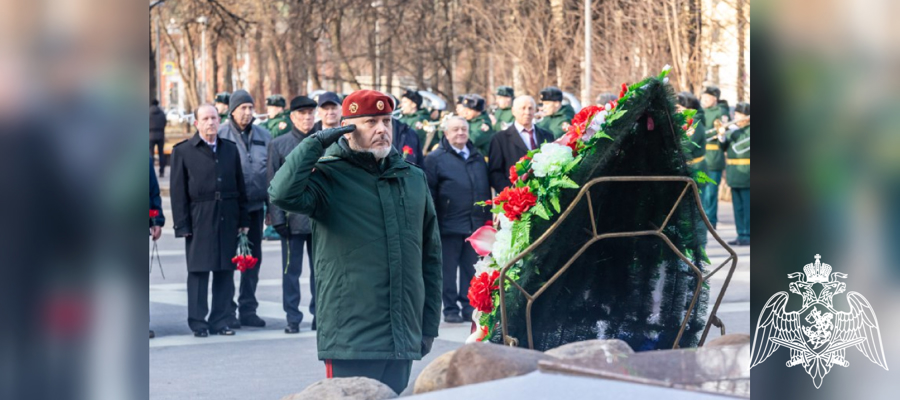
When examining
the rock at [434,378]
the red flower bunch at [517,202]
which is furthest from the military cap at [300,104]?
the rock at [434,378]

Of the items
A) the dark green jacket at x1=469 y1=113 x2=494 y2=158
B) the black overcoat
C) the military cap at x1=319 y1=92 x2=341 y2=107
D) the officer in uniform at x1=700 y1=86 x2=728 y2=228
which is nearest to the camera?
the military cap at x1=319 y1=92 x2=341 y2=107

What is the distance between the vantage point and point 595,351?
4.40 m

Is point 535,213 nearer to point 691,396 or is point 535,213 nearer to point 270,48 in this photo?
point 691,396

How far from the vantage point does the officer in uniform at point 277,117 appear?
18172mm

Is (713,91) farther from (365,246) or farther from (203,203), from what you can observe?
(365,246)

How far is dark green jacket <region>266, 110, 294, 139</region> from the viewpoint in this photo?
1828cm

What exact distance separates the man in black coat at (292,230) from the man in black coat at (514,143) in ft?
5.54

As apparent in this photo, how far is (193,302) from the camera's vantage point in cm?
1002

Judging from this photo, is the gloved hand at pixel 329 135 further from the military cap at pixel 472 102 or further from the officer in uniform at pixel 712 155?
the officer in uniform at pixel 712 155

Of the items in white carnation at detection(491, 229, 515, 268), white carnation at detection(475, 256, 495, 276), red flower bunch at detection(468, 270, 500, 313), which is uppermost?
white carnation at detection(491, 229, 515, 268)

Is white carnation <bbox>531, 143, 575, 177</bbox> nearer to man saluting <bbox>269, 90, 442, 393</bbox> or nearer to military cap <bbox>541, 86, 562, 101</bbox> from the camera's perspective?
man saluting <bbox>269, 90, 442, 393</bbox>

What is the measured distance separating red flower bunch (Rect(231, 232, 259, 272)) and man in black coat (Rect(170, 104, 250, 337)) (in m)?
0.06

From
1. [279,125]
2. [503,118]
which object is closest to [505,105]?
[503,118]

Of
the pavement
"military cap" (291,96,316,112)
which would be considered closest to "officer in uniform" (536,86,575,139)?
the pavement
